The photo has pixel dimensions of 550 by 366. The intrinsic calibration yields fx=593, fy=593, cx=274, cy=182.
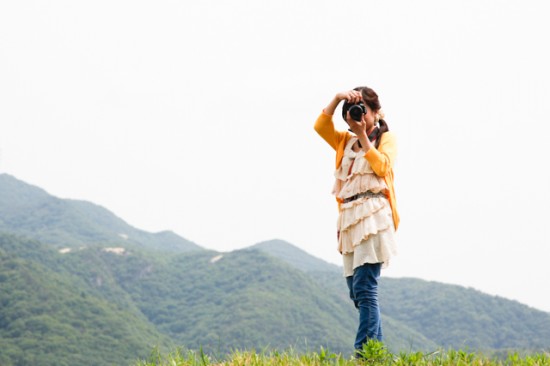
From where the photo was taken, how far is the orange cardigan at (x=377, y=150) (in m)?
3.82

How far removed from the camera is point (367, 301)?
3.81m

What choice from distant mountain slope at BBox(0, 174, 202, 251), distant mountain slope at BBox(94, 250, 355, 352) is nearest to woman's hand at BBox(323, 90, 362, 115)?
distant mountain slope at BBox(94, 250, 355, 352)

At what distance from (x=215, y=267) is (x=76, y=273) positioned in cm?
3302

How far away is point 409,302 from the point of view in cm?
14762

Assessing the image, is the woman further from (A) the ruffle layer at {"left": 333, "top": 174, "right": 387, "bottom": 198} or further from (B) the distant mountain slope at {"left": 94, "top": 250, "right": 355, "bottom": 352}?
(B) the distant mountain slope at {"left": 94, "top": 250, "right": 355, "bottom": 352}

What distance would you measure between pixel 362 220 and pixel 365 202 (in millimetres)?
121

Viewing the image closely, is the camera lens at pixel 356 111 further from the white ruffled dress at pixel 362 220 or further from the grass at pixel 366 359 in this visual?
the grass at pixel 366 359

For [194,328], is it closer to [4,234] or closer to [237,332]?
[237,332]

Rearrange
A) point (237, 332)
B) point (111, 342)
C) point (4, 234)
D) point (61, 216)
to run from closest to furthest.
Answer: point (111, 342), point (237, 332), point (4, 234), point (61, 216)

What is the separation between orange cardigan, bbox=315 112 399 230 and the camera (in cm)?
382

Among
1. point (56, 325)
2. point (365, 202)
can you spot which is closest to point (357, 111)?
point (365, 202)

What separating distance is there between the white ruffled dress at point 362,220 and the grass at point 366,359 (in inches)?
23.0

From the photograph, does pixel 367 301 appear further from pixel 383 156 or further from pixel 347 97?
pixel 347 97

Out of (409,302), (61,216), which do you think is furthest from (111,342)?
(61,216)
